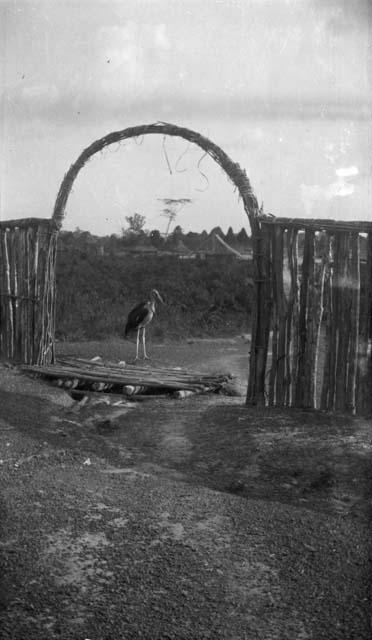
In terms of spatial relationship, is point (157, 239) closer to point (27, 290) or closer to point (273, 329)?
point (27, 290)

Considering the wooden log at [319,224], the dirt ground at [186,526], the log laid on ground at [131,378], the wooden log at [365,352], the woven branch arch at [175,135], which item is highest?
the woven branch arch at [175,135]

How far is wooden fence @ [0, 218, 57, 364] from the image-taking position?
9516mm

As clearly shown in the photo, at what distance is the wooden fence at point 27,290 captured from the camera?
31.2 ft

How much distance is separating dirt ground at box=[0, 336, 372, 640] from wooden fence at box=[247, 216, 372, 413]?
258 mm

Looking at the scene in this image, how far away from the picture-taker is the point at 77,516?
13.6 feet

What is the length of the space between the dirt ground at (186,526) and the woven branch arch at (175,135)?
217 centimetres

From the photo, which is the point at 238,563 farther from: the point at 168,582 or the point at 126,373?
Result: the point at 126,373

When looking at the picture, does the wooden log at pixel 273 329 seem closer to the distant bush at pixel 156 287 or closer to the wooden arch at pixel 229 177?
the wooden arch at pixel 229 177

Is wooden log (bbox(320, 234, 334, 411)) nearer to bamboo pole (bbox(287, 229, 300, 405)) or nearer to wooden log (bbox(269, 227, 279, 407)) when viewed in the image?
bamboo pole (bbox(287, 229, 300, 405))

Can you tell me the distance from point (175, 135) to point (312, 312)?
2.94m

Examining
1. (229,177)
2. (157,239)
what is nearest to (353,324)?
(229,177)

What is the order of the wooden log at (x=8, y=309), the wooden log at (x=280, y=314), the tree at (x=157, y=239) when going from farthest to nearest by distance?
the tree at (x=157, y=239) → the wooden log at (x=8, y=309) → the wooden log at (x=280, y=314)

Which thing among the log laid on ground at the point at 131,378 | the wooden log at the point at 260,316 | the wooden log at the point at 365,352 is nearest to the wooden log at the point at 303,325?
the wooden log at the point at 260,316

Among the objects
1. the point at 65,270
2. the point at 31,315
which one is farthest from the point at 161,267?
the point at 31,315
